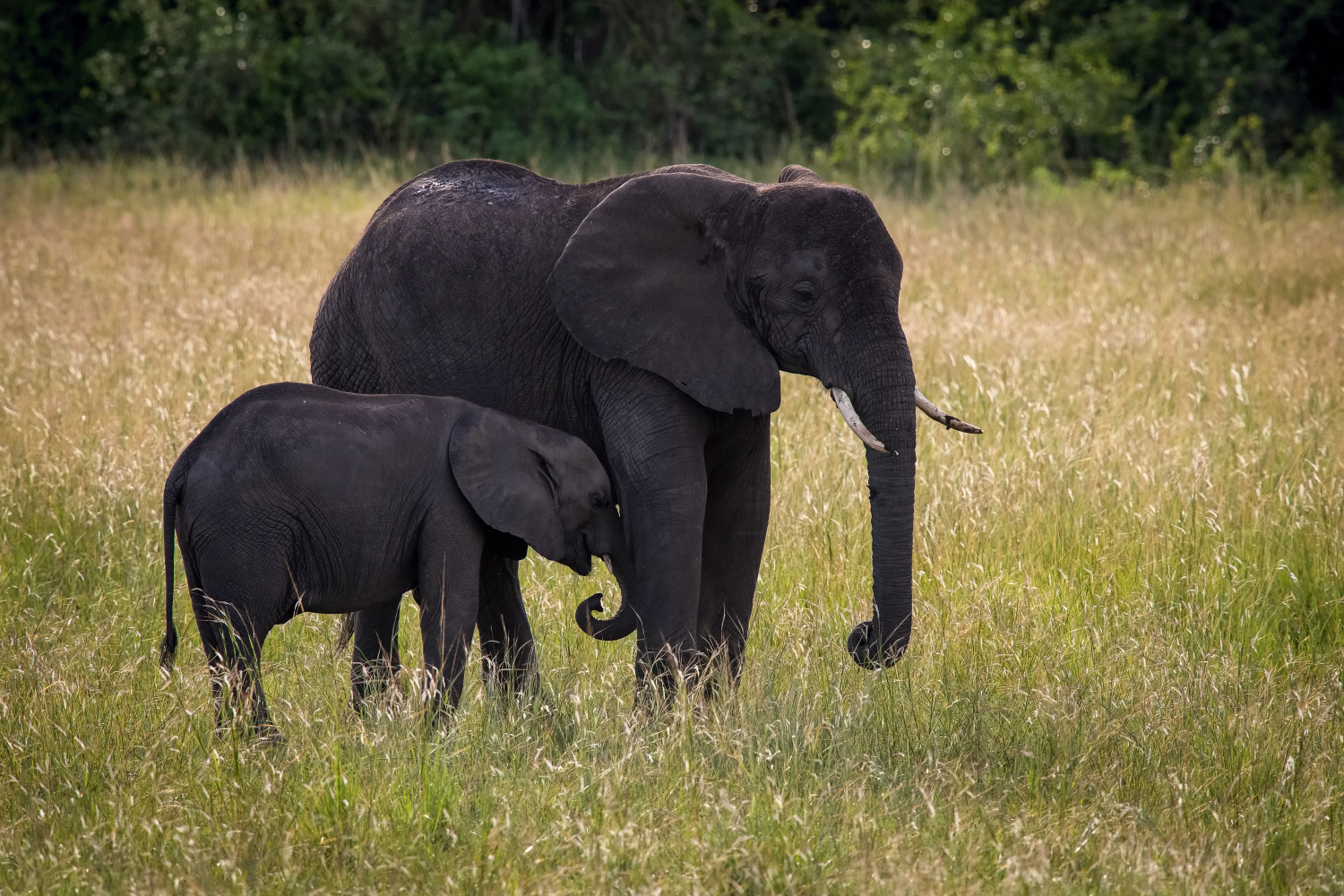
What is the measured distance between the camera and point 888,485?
4.35m

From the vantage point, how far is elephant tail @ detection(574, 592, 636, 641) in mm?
4422

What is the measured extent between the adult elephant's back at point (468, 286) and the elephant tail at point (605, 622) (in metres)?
0.69

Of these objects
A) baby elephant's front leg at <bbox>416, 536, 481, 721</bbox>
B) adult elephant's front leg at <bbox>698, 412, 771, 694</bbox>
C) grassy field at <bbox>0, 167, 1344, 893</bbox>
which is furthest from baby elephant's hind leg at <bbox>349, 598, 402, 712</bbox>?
adult elephant's front leg at <bbox>698, 412, 771, 694</bbox>

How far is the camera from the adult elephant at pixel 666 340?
427 cm

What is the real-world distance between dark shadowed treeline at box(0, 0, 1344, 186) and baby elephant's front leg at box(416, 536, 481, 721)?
47.1ft

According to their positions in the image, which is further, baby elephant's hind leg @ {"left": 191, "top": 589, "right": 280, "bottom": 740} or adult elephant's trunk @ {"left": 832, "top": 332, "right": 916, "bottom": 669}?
adult elephant's trunk @ {"left": 832, "top": 332, "right": 916, "bottom": 669}

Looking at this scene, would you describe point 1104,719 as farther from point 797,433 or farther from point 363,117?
point 363,117

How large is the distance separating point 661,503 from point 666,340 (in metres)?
0.50

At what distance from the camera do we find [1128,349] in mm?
8961

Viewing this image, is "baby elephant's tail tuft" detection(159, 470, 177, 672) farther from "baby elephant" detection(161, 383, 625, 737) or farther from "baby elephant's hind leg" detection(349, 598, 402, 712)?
"baby elephant's hind leg" detection(349, 598, 402, 712)

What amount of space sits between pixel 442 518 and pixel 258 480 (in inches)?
21.5

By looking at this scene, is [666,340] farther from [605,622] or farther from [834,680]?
[834,680]

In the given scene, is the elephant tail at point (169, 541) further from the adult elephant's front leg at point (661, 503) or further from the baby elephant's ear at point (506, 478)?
the adult elephant's front leg at point (661, 503)

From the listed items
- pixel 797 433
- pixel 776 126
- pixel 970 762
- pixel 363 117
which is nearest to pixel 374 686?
pixel 970 762
